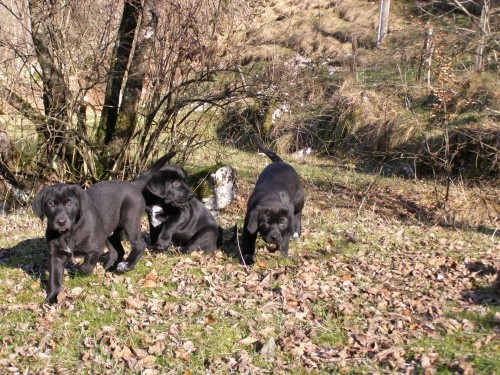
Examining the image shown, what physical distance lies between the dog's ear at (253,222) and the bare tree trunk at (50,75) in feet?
13.7

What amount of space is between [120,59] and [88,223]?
15.2 ft

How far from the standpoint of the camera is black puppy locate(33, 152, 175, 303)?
6.62 meters

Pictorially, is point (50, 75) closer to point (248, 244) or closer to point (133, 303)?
point (248, 244)

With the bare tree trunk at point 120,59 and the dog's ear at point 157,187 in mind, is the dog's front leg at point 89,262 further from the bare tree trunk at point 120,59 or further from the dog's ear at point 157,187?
the bare tree trunk at point 120,59

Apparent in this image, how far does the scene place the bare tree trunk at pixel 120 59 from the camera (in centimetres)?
1059

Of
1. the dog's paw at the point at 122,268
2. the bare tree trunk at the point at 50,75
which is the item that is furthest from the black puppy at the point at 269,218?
the bare tree trunk at the point at 50,75

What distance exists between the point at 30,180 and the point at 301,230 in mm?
5437

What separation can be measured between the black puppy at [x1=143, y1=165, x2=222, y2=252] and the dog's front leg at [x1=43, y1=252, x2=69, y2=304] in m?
1.93

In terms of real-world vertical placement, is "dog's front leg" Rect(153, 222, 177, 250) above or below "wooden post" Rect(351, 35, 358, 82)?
below

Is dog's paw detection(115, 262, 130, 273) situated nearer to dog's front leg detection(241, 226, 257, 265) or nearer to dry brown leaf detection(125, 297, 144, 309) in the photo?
dry brown leaf detection(125, 297, 144, 309)

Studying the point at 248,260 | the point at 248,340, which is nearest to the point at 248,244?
the point at 248,260

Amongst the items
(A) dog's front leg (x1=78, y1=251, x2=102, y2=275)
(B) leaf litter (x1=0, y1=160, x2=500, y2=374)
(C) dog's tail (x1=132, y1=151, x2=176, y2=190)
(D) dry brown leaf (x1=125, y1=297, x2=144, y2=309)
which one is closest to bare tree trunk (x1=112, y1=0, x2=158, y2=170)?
(C) dog's tail (x1=132, y1=151, x2=176, y2=190)

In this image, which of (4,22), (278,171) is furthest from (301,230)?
(4,22)

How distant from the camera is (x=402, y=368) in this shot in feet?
16.8
